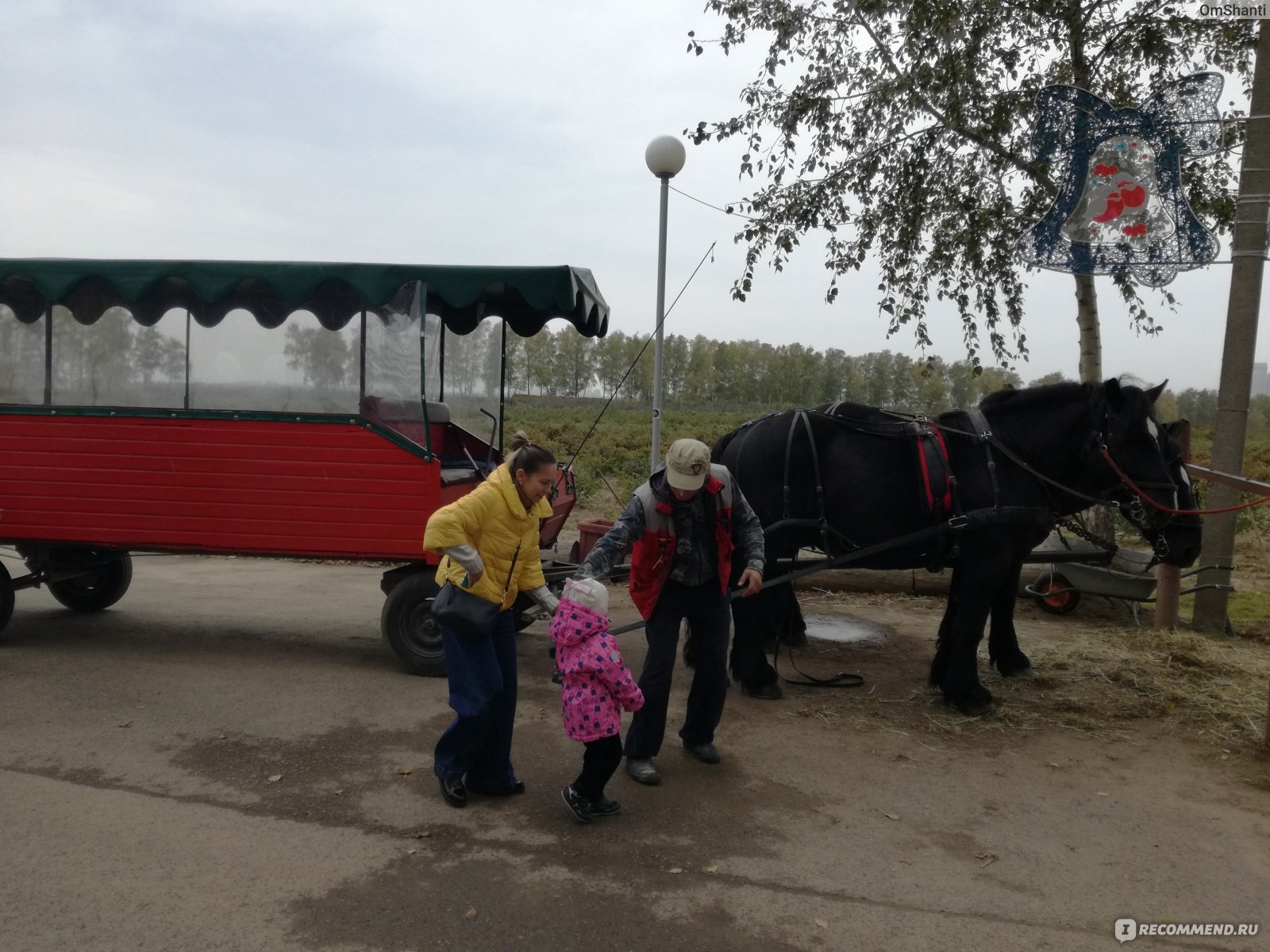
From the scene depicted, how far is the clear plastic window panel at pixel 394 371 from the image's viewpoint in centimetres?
615

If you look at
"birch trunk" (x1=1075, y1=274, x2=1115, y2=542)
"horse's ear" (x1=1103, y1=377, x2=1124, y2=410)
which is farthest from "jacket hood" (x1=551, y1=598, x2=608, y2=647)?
"birch trunk" (x1=1075, y1=274, x2=1115, y2=542)

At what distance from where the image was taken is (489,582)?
3979 millimetres

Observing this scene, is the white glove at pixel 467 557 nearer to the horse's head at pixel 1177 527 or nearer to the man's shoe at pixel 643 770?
the man's shoe at pixel 643 770

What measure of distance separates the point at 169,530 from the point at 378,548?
139 cm

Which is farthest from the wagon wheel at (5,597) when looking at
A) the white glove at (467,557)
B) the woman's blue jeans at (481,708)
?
the white glove at (467,557)

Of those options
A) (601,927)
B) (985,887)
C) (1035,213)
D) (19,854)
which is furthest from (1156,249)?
(19,854)

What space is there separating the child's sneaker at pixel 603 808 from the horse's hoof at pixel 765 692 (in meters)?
1.86

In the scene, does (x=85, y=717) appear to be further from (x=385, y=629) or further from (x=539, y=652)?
(x=539, y=652)

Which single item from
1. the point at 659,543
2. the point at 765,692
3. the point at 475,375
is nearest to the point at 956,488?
the point at 765,692

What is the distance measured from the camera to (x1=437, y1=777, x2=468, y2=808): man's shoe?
13.4 feet

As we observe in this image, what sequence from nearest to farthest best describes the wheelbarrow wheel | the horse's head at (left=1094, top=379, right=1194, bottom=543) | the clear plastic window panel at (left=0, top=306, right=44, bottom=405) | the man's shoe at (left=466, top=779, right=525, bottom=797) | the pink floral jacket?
the pink floral jacket
the man's shoe at (left=466, top=779, right=525, bottom=797)
the horse's head at (left=1094, top=379, right=1194, bottom=543)
the clear plastic window panel at (left=0, top=306, right=44, bottom=405)
the wheelbarrow wheel

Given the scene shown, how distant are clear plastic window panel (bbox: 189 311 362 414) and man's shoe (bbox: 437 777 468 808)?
2.88 metres

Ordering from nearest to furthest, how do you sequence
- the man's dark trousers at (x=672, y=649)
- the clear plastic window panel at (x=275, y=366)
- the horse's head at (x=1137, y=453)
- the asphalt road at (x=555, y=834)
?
the asphalt road at (x=555, y=834) → the man's dark trousers at (x=672, y=649) → the horse's head at (x=1137, y=453) → the clear plastic window panel at (x=275, y=366)

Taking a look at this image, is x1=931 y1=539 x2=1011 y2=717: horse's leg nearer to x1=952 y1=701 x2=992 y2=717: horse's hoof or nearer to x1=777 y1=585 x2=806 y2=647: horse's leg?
x1=952 y1=701 x2=992 y2=717: horse's hoof
